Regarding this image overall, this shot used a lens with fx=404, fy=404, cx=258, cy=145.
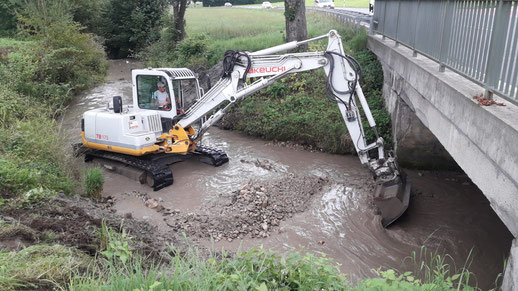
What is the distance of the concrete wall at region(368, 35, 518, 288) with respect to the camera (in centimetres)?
388

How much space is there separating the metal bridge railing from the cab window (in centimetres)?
546

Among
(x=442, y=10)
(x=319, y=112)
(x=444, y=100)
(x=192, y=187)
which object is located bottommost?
(x=192, y=187)

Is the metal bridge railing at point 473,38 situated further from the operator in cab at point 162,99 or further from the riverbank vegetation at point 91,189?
the operator in cab at point 162,99

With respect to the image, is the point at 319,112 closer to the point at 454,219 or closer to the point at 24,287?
the point at 454,219

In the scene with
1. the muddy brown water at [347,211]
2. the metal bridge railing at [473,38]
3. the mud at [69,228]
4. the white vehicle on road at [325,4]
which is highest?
the white vehicle on road at [325,4]

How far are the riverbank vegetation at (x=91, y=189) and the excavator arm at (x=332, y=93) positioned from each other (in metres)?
1.67

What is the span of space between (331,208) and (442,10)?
3944 mm

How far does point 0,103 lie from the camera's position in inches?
376

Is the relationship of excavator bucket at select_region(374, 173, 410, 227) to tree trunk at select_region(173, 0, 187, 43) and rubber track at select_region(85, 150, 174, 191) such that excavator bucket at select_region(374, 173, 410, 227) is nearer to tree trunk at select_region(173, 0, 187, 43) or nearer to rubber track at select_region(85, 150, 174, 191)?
rubber track at select_region(85, 150, 174, 191)

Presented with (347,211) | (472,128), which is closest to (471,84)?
(472,128)

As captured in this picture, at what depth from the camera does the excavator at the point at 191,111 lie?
315 inches

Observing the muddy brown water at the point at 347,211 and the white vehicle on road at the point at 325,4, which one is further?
the white vehicle on road at the point at 325,4

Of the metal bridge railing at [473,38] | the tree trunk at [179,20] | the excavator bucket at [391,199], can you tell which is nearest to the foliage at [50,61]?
the tree trunk at [179,20]

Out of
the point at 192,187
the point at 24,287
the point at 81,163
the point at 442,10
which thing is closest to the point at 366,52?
the point at 442,10
